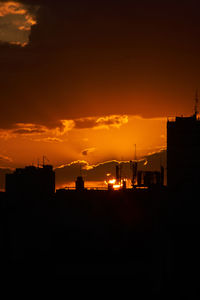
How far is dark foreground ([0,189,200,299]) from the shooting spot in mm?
56656

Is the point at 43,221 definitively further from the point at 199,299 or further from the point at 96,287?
the point at 199,299

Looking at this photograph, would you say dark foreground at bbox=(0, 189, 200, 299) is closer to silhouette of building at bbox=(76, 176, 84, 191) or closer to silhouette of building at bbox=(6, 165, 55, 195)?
silhouette of building at bbox=(76, 176, 84, 191)

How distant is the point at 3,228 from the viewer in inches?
2955

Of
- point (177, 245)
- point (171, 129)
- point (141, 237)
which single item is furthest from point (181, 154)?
point (177, 245)

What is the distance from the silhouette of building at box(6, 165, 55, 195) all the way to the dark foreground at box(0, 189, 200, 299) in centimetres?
1822

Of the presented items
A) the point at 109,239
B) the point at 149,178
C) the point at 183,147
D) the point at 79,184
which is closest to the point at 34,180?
the point at 79,184

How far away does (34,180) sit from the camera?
381 feet

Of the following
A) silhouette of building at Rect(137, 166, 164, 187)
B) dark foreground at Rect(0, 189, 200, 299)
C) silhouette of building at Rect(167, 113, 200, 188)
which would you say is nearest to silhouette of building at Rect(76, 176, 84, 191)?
dark foreground at Rect(0, 189, 200, 299)

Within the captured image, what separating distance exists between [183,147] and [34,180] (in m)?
31.3

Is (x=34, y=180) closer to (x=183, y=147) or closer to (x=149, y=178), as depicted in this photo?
(x=149, y=178)

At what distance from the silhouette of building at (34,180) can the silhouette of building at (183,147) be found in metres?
24.5

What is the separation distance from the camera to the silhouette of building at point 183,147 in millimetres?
109438

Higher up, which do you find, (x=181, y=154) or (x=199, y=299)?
(x=181, y=154)

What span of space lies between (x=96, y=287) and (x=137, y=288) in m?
4.16
